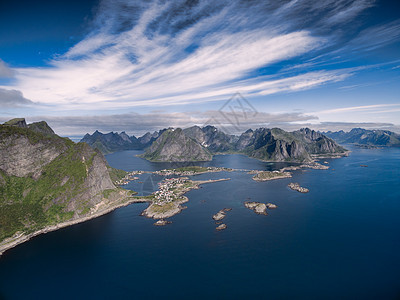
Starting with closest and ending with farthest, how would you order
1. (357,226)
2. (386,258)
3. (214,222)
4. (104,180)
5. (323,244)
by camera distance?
(386,258), (323,244), (357,226), (214,222), (104,180)

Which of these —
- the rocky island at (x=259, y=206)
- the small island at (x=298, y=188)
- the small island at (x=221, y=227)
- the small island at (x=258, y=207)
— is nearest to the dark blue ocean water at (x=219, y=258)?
the small island at (x=221, y=227)

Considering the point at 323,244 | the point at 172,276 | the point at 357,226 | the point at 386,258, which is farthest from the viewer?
the point at 357,226

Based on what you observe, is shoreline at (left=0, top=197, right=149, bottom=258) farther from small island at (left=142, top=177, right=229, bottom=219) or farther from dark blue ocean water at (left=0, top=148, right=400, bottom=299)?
small island at (left=142, top=177, right=229, bottom=219)

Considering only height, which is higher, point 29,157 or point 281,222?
point 29,157

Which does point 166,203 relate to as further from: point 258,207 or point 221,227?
point 258,207

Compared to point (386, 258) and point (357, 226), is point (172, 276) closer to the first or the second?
point (386, 258)

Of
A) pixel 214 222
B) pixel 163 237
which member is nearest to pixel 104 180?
pixel 163 237
